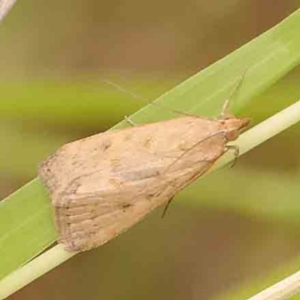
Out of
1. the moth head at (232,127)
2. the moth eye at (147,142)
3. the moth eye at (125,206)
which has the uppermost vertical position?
the moth eye at (147,142)

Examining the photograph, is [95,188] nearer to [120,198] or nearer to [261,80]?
[120,198]

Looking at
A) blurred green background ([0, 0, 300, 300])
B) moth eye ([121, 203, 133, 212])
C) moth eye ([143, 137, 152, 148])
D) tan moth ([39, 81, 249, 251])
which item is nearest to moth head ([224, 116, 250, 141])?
tan moth ([39, 81, 249, 251])

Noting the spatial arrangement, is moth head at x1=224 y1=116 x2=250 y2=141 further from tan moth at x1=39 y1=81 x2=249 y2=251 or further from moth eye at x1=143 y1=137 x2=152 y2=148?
moth eye at x1=143 y1=137 x2=152 y2=148

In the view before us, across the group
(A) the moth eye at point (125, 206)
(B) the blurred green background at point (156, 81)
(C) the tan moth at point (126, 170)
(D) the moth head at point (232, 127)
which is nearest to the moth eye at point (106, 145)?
(C) the tan moth at point (126, 170)

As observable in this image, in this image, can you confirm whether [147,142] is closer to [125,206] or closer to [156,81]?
[125,206]

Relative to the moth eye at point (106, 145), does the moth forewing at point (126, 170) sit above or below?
below

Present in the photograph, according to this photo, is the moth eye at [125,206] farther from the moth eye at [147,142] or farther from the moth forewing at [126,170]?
the moth eye at [147,142]

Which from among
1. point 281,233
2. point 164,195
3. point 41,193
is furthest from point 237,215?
point 41,193
